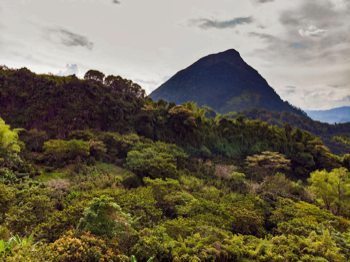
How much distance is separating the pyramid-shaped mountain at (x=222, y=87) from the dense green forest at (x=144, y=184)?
92.4 metres

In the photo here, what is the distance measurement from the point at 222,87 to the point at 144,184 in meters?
127

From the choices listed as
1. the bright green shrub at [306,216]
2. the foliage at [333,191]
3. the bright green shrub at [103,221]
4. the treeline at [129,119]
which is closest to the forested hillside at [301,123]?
the treeline at [129,119]

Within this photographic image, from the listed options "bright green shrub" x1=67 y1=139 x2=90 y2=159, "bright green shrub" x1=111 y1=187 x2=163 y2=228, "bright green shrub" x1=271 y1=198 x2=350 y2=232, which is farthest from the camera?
"bright green shrub" x1=67 y1=139 x2=90 y2=159

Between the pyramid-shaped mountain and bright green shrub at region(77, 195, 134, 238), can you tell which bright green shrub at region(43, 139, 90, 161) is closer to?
bright green shrub at region(77, 195, 134, 238)

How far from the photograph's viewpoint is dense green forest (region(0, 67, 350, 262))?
144 inches

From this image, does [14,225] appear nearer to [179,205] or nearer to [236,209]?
[179,205]

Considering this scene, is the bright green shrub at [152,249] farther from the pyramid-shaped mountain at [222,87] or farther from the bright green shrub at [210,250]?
the pyramid-shaped mountain at [222,87]

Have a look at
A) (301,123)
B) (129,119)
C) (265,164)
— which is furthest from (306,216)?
(301,123)

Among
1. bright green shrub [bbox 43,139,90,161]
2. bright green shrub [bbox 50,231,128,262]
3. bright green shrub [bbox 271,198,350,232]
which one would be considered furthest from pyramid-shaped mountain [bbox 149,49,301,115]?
bright green shrub [bbox 50,231,128,262]

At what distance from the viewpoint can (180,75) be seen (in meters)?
136

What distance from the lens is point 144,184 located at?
8742 mm

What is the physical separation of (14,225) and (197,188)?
7445mm

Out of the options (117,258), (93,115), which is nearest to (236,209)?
(117,258)

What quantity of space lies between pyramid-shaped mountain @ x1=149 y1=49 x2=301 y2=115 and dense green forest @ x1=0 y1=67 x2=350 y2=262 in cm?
9245
